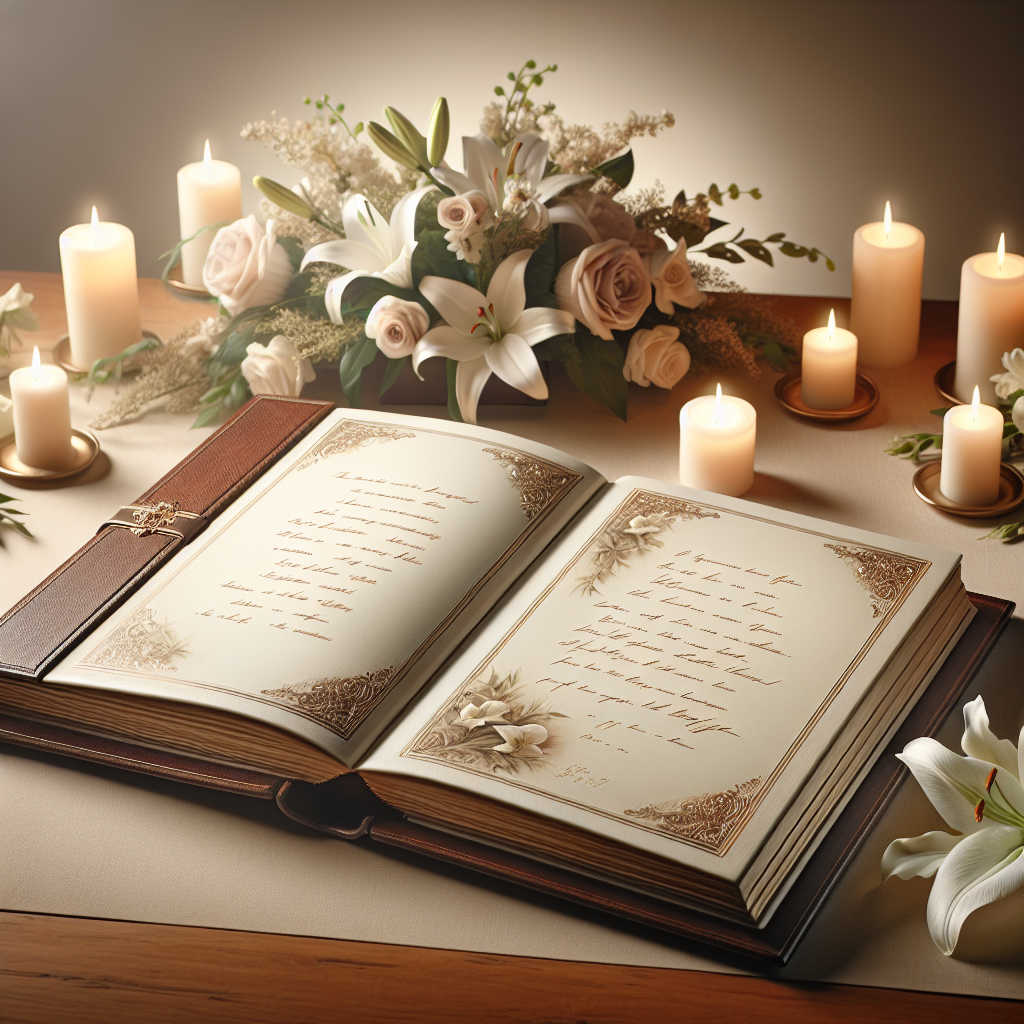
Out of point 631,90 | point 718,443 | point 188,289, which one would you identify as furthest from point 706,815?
point 631,90

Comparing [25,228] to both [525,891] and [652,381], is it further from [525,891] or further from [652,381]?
[525,891]

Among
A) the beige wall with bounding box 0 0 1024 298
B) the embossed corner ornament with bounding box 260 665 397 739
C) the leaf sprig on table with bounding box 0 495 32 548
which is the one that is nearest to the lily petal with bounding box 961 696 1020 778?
the embossed corner ornament with bounding box 260 665 397 739

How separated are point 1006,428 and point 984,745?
55 cm

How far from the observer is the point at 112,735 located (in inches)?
36.0

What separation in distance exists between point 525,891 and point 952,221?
1.89m

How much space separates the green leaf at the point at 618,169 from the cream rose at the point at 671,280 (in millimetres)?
94

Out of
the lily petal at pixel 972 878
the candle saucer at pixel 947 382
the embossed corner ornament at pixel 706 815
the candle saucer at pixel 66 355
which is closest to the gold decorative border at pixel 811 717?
the embossed corner ornament at pixel 706 815

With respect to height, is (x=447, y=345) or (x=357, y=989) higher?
(x=447, y=345)

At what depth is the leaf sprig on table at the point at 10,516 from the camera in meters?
1.17

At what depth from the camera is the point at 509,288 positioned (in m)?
1.27

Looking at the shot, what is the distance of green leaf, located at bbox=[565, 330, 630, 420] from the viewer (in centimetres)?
131

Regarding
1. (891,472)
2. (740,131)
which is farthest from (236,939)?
(740,131)

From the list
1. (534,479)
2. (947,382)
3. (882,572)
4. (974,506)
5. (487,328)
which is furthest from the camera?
(947,382)

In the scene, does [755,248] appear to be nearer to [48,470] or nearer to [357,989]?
[48,470]
